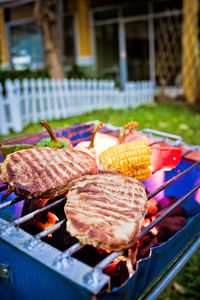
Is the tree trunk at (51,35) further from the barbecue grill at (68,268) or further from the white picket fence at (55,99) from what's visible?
the barbecue grill at (68,268)

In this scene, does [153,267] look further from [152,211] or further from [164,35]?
[164,35]

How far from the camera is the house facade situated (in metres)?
10.3

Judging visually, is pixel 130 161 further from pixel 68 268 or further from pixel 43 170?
pixel 68 268

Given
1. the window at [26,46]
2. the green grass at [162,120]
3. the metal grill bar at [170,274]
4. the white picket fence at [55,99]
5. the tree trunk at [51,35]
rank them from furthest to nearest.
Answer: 1. the window at [26,46]
2. the tree trunk at [51,35]
3. the white picket fence at [55,99]
4. the green grass at [162,120]
5. the metal grill bar at [170,274]

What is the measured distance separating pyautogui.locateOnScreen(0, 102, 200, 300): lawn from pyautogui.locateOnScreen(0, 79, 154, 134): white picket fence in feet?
1.17

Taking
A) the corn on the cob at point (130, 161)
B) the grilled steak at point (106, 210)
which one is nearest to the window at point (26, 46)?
the corn on the cob at point (130, 161)

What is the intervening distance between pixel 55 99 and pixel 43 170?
6345mm

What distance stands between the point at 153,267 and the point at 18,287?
0.52 m

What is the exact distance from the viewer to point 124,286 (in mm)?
834

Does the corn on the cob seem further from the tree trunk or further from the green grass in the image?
the tree trunk

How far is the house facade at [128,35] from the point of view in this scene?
33.9ft

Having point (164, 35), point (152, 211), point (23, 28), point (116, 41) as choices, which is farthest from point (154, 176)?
point (23, 28)

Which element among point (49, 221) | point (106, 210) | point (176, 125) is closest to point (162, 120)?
point (176, 125)

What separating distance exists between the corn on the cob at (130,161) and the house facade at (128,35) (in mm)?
9090
